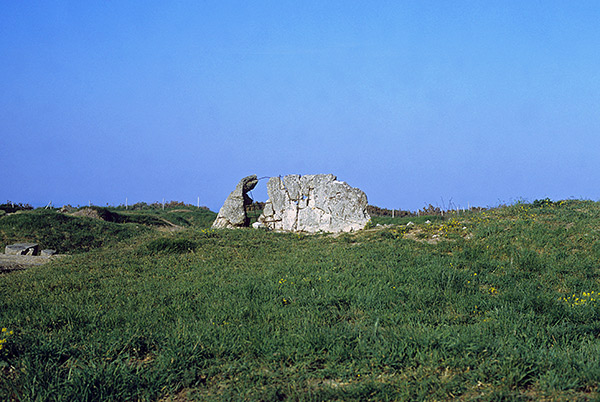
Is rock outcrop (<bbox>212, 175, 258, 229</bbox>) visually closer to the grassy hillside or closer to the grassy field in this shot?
the grassy hillside

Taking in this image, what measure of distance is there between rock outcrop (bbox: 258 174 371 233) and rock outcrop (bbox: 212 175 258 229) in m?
0.89

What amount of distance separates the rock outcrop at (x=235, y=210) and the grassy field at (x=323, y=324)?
804cm

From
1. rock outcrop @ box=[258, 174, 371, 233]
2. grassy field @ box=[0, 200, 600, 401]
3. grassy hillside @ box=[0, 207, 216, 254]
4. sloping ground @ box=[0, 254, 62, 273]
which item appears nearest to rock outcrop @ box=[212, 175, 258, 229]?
rock outcrop @ box=[258, 174, 371, 233]

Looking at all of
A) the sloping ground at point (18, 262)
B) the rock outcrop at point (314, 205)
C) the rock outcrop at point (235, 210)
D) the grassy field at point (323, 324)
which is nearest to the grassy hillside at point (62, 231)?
the sloping ground at point (18, 262)

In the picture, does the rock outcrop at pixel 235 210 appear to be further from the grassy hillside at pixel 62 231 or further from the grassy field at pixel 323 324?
the grassy field at pixel 323 324

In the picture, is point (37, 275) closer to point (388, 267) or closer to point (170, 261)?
point (170, 261)

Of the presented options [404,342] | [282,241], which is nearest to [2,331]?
[404,342]

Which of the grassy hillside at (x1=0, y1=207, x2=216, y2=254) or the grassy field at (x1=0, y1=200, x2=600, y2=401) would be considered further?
the grassy hillside at (x1=0, y1=207, x2=216, y2=254)

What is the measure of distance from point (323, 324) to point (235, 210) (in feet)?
48.4

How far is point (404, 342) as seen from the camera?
5129 mm

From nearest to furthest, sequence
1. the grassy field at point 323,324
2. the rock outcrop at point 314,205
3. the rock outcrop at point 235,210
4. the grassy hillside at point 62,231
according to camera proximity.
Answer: the grassy field at point 323,324 < the rock outcrop at point 314,205 < the grassy hillside at point 62,231 < the rock outcrop at point 235,210

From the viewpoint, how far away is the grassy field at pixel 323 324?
452 centimetres

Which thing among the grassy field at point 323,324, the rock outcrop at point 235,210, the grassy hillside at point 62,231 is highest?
the rock outcrop at point 235,210

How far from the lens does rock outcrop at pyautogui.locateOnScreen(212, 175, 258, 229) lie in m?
20.3
